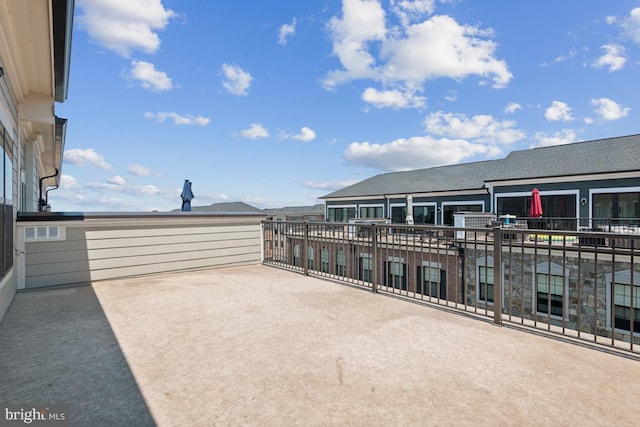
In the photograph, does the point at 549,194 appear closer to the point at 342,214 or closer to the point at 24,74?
the point at 342,214

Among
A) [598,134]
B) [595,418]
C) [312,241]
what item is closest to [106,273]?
[312,241]

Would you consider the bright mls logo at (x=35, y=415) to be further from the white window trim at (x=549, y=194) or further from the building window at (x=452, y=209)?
the building window at (x=452, y=209)

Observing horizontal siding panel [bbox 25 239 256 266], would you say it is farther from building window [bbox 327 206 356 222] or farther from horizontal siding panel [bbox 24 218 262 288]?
building window [bbox 327 206 356 222]

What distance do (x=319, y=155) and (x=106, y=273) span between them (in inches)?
701

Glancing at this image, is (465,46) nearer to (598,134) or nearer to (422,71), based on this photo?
(422,71)

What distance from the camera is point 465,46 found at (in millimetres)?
11375

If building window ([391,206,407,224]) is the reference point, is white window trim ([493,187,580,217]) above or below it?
above

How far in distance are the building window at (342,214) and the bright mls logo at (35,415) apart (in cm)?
2372

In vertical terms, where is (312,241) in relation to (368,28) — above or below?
below

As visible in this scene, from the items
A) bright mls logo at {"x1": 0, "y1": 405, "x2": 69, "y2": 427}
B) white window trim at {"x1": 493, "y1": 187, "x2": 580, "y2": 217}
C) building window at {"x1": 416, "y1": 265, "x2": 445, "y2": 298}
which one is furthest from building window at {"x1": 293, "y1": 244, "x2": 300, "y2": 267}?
white window trim at {"x1": 493, "y1": 187, "x2": 580, "y2": 217}

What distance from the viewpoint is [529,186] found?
1555 cm

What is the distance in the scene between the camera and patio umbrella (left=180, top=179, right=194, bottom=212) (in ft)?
27.9

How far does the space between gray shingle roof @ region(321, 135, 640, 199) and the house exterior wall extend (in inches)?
574

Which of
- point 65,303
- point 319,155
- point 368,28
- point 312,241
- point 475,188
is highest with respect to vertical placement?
point 368,28
